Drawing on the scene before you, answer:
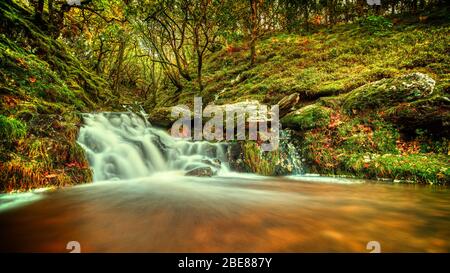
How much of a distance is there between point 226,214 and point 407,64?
8.43 metres

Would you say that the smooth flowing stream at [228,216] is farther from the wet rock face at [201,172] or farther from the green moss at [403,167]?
the wet rock face at [201,172]

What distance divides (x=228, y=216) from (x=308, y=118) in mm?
4929

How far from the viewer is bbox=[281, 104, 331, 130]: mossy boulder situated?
7.09 m

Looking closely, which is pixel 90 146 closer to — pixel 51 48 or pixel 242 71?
pixel 51 48

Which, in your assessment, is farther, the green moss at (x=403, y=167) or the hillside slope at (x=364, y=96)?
the hillside slope at (x=364, y=96)

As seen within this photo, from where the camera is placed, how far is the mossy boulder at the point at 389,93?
6.27 meters

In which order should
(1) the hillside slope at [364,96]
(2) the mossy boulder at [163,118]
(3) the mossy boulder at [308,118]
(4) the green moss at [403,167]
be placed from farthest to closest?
(2) the mossy boulder at [163,118], (3) the mossy boulder at [308,118], (1) the hillside slope at [364,96], (4) the green moss at [403,167]

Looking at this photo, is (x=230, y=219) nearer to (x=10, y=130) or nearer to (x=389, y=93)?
(x=10, y=130)

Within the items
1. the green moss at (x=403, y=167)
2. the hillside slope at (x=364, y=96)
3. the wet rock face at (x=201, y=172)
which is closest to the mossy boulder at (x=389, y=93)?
the hillside slope at (x=364, y=96)

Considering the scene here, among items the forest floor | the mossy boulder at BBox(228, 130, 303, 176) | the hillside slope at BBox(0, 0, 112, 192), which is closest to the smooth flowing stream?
the hillside slope at BBox(0, 0, 112, 192)

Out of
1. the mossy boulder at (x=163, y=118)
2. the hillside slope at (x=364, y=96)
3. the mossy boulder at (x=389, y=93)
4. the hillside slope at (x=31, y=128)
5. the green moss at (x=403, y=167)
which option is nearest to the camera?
the hillside slope at (x=31, y=128)

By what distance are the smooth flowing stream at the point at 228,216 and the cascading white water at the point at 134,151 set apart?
0.35 metres

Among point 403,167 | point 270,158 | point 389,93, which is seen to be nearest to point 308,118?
point 270,158
